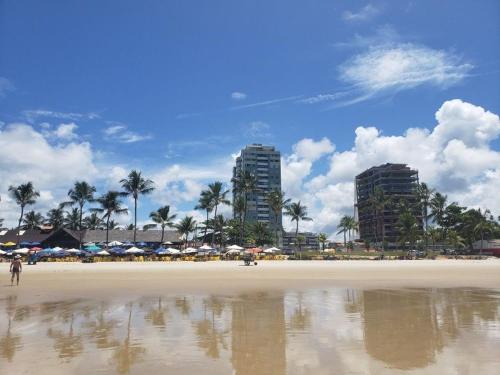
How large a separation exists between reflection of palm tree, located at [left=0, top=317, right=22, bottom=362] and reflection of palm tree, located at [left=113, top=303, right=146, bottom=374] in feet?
7.07

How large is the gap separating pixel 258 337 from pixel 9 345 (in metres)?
5.92

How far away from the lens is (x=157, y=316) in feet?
45.7

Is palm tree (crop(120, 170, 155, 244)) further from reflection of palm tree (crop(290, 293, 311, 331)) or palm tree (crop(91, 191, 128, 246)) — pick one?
reflection of palm tree (crop(290, 293, 311, 331))

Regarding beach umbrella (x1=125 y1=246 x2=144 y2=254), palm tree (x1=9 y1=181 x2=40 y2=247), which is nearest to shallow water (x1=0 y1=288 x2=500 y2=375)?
beach umbrella (x1=125 y1=246 x2=144 y2=254)

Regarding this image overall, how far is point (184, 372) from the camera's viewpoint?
757cm

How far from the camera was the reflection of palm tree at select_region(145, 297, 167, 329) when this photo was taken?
12.4m

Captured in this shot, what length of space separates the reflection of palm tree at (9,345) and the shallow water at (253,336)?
0.07 ft

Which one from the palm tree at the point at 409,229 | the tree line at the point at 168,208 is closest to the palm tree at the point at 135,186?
the tree line at the point at 168,208

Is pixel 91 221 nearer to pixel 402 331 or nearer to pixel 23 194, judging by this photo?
pixel 23 194

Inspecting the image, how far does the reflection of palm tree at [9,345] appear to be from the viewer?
8.85 meters

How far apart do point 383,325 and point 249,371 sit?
576cm

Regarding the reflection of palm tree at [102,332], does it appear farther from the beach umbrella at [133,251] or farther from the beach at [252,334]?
the beach umbrella at [133,251]

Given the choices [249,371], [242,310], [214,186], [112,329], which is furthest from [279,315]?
[214,186]

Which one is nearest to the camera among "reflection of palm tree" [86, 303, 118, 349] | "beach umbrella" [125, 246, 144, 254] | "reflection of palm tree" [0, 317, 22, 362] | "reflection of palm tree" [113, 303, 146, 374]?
"reflection of palm tree" [113, 303, 146, 374]
